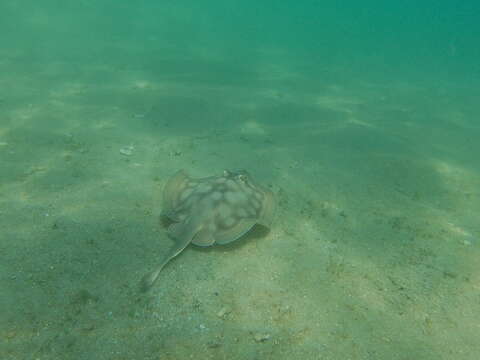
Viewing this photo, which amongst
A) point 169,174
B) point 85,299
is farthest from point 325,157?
point 85,299

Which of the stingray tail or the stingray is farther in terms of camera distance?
the stingray

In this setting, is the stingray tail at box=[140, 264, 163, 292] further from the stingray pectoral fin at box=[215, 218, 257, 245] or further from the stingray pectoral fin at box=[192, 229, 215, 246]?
the stingray pectoral fin at box=[215, 218, 257, 245]

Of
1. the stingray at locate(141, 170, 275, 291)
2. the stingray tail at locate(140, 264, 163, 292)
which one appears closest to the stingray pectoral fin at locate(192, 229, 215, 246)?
the stingray at locate(141, 170, 275, 291)

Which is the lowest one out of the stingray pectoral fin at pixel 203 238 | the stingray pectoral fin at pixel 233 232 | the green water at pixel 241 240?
the green water at pixel 241 240

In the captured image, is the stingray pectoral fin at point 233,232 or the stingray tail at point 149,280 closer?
the stingray tail at point 149,280

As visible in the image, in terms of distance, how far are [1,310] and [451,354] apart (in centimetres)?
570

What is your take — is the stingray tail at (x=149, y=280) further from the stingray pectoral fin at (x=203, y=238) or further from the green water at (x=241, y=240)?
the stingray pectoral fin at (x=203, y=238)

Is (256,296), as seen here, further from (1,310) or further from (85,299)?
(1,310)

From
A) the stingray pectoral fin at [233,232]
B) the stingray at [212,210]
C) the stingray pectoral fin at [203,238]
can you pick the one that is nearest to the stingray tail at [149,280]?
the stingray at [212,210]

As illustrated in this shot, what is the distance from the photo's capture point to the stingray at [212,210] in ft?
16.5

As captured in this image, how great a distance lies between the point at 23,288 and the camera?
4324 mm

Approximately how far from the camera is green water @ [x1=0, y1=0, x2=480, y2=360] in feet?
13.5

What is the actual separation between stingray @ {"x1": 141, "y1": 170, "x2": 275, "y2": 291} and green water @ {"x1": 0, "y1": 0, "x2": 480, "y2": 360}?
36 centimetres

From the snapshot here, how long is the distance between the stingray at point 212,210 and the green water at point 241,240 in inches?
14.0
